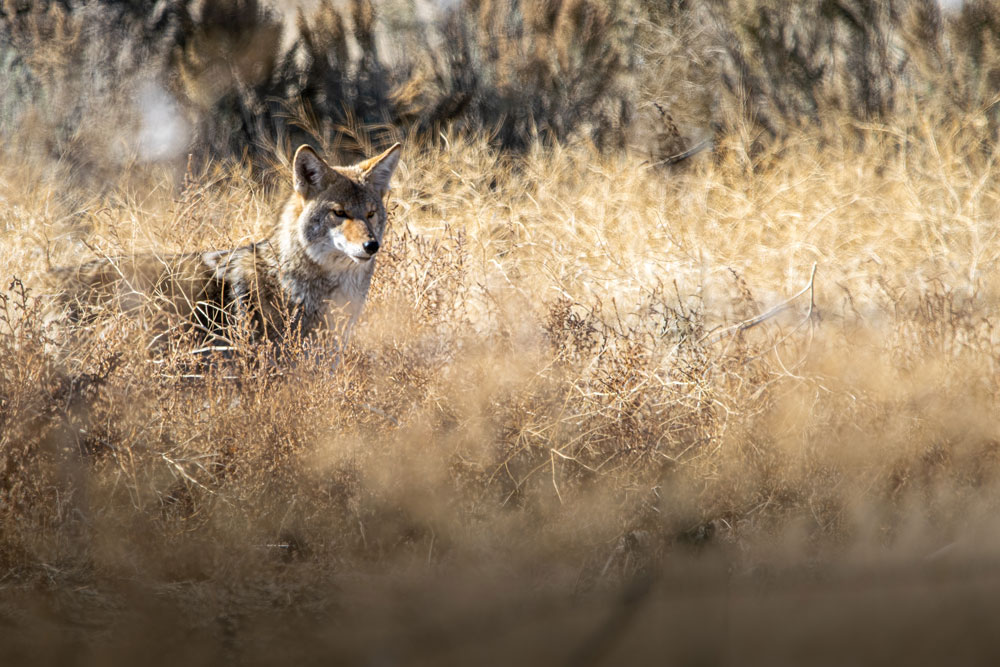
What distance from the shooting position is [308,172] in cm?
554

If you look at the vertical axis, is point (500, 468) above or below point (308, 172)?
below

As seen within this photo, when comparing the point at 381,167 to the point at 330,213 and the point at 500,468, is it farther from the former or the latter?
the point at 500,468

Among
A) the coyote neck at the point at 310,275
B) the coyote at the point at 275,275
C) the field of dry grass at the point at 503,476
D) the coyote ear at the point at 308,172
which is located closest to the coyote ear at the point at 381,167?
the coyote at the point at 275,275

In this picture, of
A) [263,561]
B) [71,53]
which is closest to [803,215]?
[263,561]

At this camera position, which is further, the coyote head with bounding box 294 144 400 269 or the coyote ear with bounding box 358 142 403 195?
the coyote ear with bounding box 358 142 403 195

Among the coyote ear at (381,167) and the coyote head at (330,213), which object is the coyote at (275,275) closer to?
the coyote head at (330,213)

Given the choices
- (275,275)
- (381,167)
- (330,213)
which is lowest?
(275,275)

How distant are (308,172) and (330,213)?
0.94 ft

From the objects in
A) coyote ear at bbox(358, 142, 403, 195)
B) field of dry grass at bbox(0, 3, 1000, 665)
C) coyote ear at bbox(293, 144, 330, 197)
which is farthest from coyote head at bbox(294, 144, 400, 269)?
field of dry grass at bbox(0, 3, 1000, 665)

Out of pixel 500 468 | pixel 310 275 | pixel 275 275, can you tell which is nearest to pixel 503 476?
pixel 500 468

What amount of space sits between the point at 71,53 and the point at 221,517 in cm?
775

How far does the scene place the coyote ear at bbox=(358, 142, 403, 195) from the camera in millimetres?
5785

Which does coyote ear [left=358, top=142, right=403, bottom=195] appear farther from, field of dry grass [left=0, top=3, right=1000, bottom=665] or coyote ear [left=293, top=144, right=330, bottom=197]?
field of dry grass [left=0, top=3, right=1000, bottom=665]

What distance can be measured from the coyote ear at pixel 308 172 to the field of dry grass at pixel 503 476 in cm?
94
